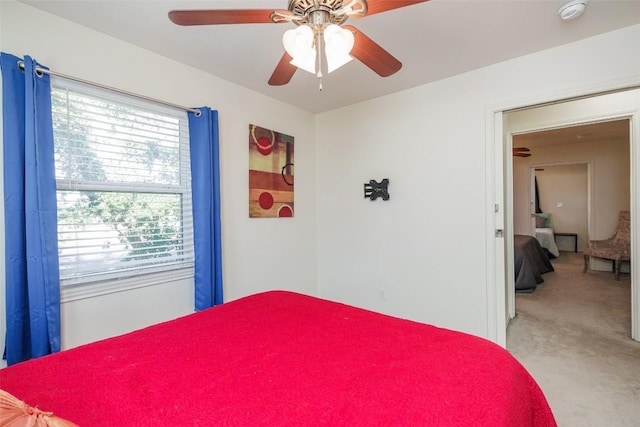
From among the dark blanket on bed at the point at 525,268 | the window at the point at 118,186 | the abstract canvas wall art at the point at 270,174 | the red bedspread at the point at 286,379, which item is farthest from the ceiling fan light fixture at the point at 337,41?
the dark blanket on bed at the point at 525,268

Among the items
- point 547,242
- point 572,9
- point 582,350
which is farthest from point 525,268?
point 572,9

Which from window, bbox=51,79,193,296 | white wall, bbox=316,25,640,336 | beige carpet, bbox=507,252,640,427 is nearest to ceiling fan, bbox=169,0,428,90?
window, bbox=51,79,193,296

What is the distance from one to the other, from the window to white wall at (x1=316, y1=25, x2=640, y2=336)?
5.43 feet

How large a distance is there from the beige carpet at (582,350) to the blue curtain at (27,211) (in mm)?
2925

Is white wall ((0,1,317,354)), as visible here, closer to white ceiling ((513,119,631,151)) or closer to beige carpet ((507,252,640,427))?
beige carpet ((507,252,640,427))

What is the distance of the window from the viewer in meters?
1.77

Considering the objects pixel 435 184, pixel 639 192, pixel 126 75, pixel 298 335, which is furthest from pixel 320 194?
pixel 639 192

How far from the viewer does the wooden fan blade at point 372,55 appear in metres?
1.33

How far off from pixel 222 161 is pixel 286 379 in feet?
6.71

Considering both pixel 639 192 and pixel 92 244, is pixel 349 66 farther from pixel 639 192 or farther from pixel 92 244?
pixel 639 192

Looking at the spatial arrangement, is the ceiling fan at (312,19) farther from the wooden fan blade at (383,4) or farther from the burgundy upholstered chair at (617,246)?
the burgundy upholstered chair at (617,246)

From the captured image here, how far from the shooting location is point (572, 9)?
1670 mm

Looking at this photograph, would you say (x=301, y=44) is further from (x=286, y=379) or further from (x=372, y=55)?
(x=286, y=379)

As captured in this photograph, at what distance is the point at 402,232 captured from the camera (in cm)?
290
